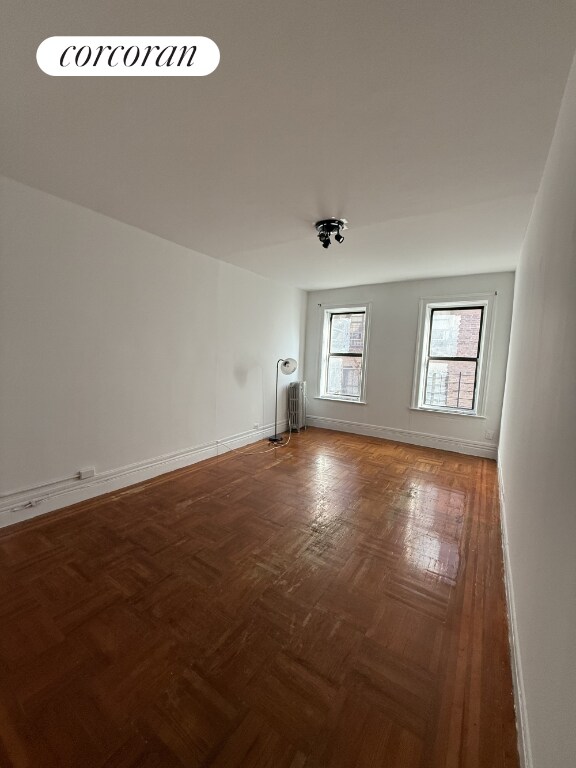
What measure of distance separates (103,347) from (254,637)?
101 inches

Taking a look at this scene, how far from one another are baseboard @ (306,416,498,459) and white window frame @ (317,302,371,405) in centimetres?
42

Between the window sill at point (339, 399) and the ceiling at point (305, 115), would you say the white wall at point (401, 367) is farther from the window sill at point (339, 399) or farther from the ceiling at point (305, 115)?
the ceiling at point (305, 115)

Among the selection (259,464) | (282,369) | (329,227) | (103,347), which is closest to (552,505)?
(329,227)

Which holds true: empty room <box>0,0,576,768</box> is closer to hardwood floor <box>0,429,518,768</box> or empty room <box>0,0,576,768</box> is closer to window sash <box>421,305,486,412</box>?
hardwood floor <box>0,429,518,768</box>

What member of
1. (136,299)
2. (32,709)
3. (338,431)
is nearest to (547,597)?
(32,709)

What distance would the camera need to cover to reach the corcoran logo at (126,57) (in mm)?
1211

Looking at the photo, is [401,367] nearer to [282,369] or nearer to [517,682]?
[282,369]

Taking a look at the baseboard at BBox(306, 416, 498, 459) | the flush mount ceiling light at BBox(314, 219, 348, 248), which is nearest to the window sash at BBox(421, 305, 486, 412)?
the baseboard at BBox(306, 416, 498, 459)

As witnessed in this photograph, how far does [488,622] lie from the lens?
161 cm

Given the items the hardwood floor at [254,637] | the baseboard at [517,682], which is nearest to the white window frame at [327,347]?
the hardwood floor at [254,637]

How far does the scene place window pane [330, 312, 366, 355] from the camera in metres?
5.42

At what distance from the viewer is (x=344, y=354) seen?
558 cm

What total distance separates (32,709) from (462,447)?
4832mm

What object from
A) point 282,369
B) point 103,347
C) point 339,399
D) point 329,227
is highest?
point 329,227
